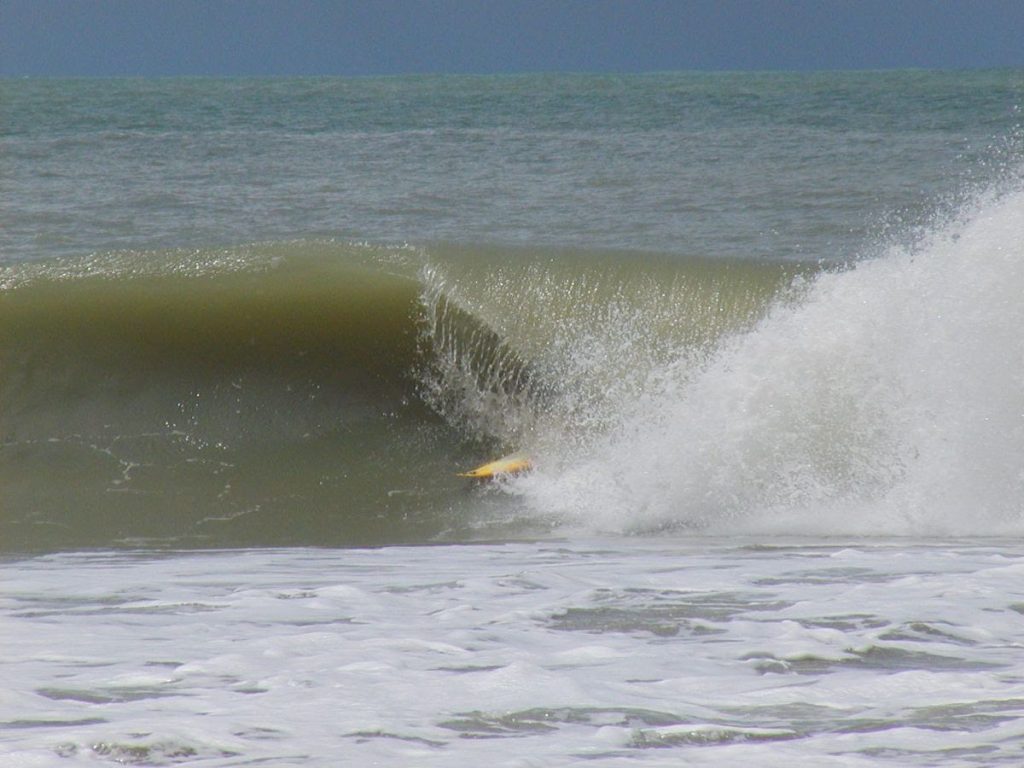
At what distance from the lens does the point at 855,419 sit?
281 inches

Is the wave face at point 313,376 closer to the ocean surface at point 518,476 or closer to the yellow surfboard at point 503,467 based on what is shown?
the ocean surface at point 518,476

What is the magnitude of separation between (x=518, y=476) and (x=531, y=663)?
4.33 m

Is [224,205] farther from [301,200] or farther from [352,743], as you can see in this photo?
[352,743]

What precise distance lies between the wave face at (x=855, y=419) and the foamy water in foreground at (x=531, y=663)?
115 cm

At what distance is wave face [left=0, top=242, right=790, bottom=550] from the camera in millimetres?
7543

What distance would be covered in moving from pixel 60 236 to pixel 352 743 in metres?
10.6

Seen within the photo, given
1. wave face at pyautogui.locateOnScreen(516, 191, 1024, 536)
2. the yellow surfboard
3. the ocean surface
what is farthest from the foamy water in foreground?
the yellow surfboard

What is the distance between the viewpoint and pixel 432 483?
26.3 feet

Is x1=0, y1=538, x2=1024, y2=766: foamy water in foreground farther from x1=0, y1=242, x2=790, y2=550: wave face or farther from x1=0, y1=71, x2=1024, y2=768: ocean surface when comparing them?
x1=0, y1=242, x2=790, y2=550: wave face

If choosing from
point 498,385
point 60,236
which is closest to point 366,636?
point 498,385

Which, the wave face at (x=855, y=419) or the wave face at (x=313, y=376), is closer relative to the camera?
the wave face at (x=855, y=419)

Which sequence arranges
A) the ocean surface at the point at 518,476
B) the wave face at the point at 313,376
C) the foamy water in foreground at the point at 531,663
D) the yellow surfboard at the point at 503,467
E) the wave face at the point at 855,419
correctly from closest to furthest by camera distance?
the foamy water in foreground at the point at 531,663
the ocean surface at the point at 518,476
the wave face at the point at 855,419
the wave face at the point at 313,376
the yellow surfboard at the point at 503,467

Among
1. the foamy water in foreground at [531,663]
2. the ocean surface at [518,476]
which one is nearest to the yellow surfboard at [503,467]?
the ocean surface at [518,476]

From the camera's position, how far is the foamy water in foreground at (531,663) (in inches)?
109
